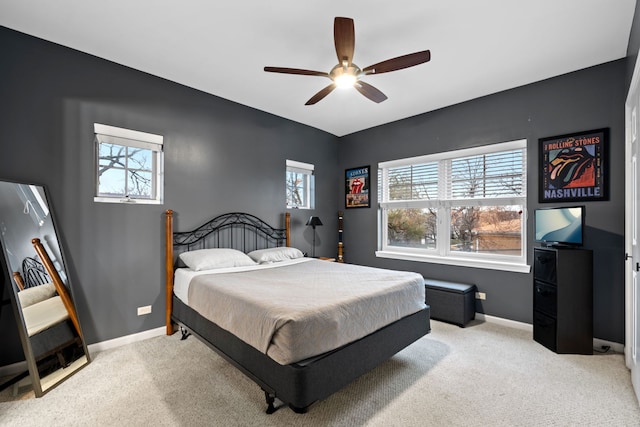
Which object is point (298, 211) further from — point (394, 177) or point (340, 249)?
point (394, 177)

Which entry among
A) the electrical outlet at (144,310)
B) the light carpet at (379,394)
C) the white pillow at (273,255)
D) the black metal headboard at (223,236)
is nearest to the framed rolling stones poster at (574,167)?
the light carpet at (379,394)

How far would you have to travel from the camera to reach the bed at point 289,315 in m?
1.74

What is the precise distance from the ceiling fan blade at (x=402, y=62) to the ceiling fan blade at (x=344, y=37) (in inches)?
7.8

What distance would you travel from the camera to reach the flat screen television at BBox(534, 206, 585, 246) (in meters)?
2.76

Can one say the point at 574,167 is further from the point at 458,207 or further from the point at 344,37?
the point at 344,37

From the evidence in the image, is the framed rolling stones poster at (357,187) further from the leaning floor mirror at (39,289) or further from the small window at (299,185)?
→ the leaning floor mirror at (39,289)

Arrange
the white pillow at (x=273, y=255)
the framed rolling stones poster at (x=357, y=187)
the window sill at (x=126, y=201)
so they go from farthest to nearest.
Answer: the framed rolling stones poster at (x=357, y=187), the white pillow at (x=273, y=255), the window sill at (x=126, y=201)

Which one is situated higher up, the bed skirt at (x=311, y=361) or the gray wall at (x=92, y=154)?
the gray wall at (x=92, y=154)

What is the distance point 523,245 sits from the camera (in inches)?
135

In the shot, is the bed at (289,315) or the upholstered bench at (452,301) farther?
the upholstered bench at (452,301)

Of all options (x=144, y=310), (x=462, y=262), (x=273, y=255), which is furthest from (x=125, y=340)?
(x=462, y=262)

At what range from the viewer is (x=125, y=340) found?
2.93 metres

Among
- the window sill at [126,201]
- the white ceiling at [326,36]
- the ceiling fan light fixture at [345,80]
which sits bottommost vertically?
the window sill at [126,201]

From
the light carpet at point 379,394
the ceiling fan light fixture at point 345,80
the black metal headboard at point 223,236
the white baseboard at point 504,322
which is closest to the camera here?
the light carpet at point 379,394
